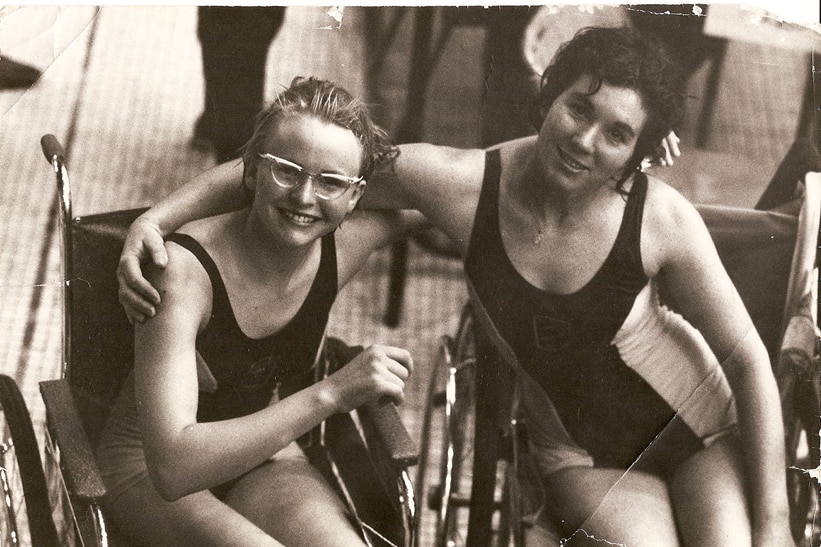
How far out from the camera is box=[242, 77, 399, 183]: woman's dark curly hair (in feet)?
4.95

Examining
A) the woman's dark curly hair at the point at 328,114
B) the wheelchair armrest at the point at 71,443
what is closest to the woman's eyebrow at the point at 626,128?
the woman's dark curly hair at the point at 328,114

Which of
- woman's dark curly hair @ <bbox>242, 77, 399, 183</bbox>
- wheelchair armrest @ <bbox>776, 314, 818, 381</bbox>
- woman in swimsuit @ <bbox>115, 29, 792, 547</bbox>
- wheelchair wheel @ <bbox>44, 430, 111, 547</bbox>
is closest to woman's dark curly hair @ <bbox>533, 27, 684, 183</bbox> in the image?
woman in swimsuit @ <bbox>115, 29, 792, 547</bbox>

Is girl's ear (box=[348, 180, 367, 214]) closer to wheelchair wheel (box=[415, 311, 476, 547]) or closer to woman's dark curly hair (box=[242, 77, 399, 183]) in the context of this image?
woman's dark curly hair (box=[242, 77, 399, 183])

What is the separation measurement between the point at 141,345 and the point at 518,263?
67 cm

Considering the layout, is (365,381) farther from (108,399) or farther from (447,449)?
(108,399)

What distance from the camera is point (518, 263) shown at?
1.58 meters

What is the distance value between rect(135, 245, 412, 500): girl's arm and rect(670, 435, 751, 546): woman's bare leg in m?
0.58

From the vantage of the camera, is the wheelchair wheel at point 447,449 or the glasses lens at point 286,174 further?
the wheelchair wheel at point 447,449

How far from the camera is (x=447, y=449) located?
1.58m

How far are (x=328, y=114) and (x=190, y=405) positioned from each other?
1.77 feet

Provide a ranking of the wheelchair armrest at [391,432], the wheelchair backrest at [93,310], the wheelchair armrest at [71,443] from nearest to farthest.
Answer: the wheelchair armrest at [71,443]
the wheelchair armrest at [391,432]
the wheelchair backrest at [93,310]

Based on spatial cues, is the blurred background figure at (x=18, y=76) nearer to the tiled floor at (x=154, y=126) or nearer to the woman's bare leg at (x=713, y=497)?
the tiled floor at (x=154, y=126)

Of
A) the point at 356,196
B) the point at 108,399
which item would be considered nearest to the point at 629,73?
the point at 356,196

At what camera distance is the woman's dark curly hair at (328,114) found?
151cm
